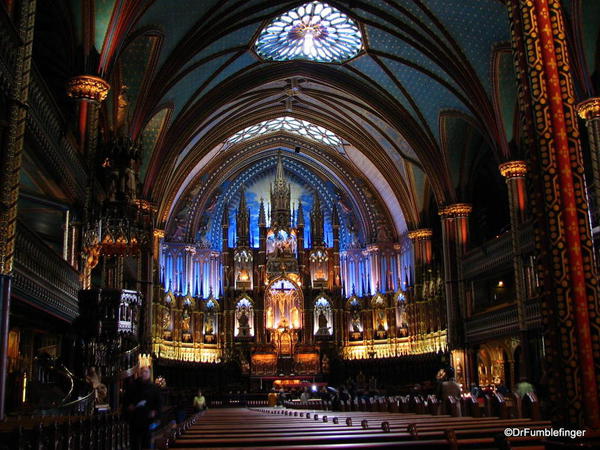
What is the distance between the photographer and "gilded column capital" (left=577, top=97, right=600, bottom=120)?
54.9ft

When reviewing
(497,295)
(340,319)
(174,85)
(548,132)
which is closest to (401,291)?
(340,319)

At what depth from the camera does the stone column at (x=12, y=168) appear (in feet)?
30.4

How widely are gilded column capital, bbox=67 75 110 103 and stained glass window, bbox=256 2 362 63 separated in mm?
10258

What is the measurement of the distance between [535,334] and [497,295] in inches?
178

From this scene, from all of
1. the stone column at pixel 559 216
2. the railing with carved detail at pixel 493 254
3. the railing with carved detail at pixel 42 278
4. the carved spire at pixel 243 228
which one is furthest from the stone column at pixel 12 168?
the carved spire at pixel 243 228

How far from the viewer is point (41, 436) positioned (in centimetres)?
592

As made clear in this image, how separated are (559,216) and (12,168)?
7677mm

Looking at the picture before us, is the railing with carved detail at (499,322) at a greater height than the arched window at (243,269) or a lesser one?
lesser

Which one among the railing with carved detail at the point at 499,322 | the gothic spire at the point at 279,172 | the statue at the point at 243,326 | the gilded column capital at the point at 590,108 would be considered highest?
the gothic spire at the point at 279,172

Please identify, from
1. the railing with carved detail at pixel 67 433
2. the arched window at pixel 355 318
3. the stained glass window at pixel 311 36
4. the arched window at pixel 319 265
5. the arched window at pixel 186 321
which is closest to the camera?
the railing with carved detail at pixel 67 433

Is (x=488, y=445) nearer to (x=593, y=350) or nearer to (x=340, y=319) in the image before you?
(x=593, y=350)

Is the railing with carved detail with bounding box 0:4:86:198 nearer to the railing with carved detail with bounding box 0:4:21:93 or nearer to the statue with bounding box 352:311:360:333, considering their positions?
the railing with carved detail with bounding box 0:4:21:93

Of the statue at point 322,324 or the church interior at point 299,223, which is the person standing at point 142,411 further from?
the statue at point 322,324

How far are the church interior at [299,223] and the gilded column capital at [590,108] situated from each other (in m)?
0.06
